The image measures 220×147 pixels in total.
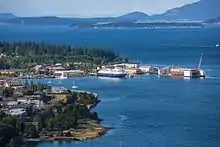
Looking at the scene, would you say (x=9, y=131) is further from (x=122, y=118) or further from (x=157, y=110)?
(x=157, y=110)

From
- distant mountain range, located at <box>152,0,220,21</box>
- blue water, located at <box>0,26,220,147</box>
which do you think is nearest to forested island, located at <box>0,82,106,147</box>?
blue water, located at <box>0,26,220,147</box>

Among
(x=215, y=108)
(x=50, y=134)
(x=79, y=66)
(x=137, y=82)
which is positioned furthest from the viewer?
(x=79, y=66)

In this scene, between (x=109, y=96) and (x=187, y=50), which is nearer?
(x=109, y=96)

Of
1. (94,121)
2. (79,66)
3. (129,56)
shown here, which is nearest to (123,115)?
(94,121)

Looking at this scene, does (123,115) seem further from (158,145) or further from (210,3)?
(210,3)

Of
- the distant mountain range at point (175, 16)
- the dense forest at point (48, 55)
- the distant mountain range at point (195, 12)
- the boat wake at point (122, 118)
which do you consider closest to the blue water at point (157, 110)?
the boat wake at point (122, 118)

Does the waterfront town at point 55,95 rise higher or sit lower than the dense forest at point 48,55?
lower

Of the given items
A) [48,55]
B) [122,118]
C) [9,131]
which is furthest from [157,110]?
[48,55]

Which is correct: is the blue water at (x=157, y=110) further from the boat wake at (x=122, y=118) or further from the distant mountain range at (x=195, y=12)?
the distant mountain range at (x=195, y=12)
